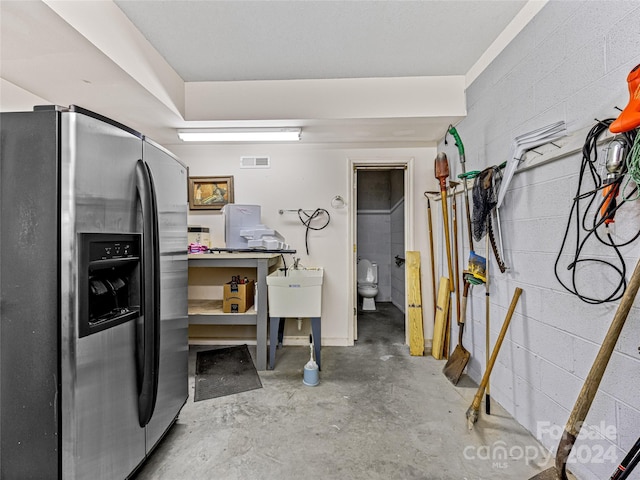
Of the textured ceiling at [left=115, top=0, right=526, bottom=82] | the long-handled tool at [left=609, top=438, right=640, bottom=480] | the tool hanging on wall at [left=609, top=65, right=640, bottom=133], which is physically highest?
the textured ceiling at [left=115, top=0, right=526, bottom=82]

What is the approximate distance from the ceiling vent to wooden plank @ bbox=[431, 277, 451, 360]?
92.4 inches

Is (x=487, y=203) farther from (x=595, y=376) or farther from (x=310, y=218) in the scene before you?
(x=310, y=218)

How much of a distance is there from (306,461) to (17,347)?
1.40 metres

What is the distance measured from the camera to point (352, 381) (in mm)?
2355

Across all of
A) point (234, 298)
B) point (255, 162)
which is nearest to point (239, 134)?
point (255, 162)

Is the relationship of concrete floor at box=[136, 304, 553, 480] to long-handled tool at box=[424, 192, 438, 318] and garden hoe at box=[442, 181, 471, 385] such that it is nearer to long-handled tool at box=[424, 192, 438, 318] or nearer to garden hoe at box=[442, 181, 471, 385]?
garden hoe at box=[442, 181, 471, 385]

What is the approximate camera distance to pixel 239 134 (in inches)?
110

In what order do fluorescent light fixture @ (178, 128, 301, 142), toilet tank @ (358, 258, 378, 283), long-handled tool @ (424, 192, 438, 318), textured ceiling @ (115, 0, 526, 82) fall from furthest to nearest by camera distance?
toilet tank @ (358, 258, 378, 283)
long-handled tool @ (424, 192, 438, 318)
fluorescent light fixture @ (178, 128, 301, 142)
textured ceiling @ (115, 0, 526, 82)

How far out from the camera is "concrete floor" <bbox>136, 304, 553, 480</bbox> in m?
1.45

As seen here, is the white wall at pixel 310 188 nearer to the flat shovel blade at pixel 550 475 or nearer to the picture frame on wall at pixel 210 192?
the picture frame on wall at pixel 210 192

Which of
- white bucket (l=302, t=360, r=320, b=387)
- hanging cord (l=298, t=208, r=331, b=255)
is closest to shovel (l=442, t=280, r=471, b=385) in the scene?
white bucket (l=302, t=360, r=320, b=387)

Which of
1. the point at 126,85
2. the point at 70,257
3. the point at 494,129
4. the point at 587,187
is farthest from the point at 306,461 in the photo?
the point at 126,85

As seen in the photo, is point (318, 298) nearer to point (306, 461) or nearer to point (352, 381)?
point (352, 381)

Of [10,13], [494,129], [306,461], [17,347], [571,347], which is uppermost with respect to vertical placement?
[10,13]
